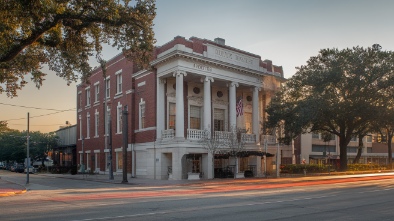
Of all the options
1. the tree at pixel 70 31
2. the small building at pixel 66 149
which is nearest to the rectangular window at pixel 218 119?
the tree at pixel 70 31

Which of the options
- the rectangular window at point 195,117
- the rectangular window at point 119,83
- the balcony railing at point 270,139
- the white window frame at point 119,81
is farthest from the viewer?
the rectangular window at point 119,83

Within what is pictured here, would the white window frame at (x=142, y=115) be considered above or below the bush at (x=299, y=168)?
above

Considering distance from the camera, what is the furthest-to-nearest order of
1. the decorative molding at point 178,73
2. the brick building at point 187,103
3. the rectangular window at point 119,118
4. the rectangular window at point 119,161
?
the rectangular window at point 119,118 < the rectangular window at point 119,161 < the brick building at point 187,103 < the decorative molding at point 178,73

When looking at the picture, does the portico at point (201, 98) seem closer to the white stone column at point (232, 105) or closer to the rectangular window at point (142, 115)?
the white stone column at point (232, 105)

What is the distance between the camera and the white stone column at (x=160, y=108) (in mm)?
37094

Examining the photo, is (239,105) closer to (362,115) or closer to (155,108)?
(155,108)

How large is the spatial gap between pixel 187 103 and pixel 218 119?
14.6 ft

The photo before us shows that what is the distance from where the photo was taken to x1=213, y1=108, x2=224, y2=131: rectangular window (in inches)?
1628

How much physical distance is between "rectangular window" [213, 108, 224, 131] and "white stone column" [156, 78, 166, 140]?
626 centimetres

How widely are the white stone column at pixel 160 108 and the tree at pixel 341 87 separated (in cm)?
1141

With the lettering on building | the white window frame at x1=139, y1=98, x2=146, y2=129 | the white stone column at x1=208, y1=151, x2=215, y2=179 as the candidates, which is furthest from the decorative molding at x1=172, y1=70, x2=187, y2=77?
the white stone column at x1=208, y1=151, x2=215, y2=179

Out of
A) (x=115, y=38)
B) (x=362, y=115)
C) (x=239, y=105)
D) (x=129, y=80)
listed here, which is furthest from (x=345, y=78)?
(x=115, y=38)

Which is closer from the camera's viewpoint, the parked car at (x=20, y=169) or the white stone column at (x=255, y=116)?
the white stone column at (x=255, y=116)

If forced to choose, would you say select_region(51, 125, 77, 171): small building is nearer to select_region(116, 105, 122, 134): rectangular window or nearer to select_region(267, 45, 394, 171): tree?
select_region(116, 105, 122, 134): rectangular window
